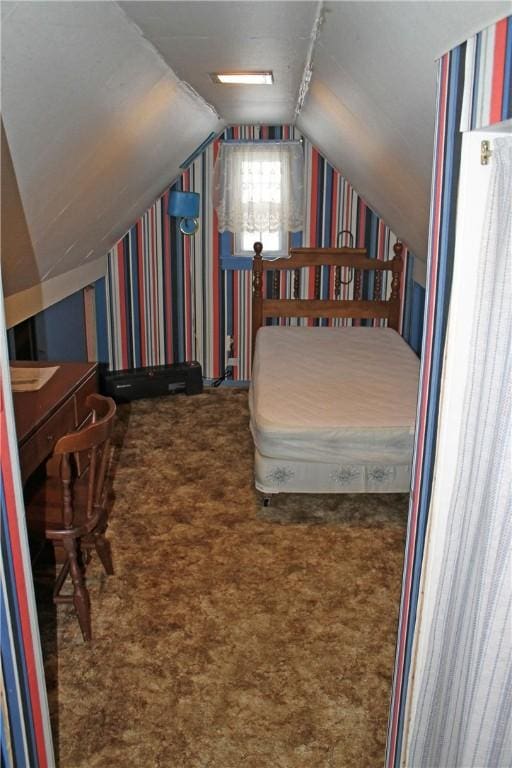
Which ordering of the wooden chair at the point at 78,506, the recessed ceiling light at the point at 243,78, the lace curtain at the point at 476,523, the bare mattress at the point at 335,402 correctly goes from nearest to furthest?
the lace curtain at the point at 476,523, the wooden chair at the point at 78,506, the recessed ceiling light at the point at 243,78, the bare mattress at the point at 335,402

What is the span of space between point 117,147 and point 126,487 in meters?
A: 2.01

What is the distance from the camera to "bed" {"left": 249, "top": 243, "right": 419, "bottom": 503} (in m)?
3.91

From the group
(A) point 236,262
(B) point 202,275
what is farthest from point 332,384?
(B) point 202,275

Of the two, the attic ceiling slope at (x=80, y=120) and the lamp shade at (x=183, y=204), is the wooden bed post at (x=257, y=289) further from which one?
the attic ceiling slope at (x=80, y=120)

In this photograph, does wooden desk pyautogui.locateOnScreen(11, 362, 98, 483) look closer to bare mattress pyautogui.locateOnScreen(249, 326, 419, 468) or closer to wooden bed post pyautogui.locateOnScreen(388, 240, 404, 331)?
bare mattress pyautogui.locateOnScreen(249, 326, 419, 468)

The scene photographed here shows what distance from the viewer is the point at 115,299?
6262mm

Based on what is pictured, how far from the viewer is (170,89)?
134 inches

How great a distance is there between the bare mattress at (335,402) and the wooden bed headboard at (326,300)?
69 cm

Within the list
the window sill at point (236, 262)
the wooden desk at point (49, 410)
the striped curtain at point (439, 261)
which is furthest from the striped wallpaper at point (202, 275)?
the striped curtain at point (439, 261)

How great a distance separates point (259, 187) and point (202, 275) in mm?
897

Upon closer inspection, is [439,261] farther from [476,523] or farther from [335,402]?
[335,402]

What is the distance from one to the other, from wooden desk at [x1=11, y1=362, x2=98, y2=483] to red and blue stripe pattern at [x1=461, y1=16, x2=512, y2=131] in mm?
1985

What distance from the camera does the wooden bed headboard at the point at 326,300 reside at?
597 cm

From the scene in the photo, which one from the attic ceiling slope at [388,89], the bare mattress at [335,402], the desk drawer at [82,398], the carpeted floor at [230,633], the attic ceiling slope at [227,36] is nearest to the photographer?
the attic ceiling slope at [388,89]
